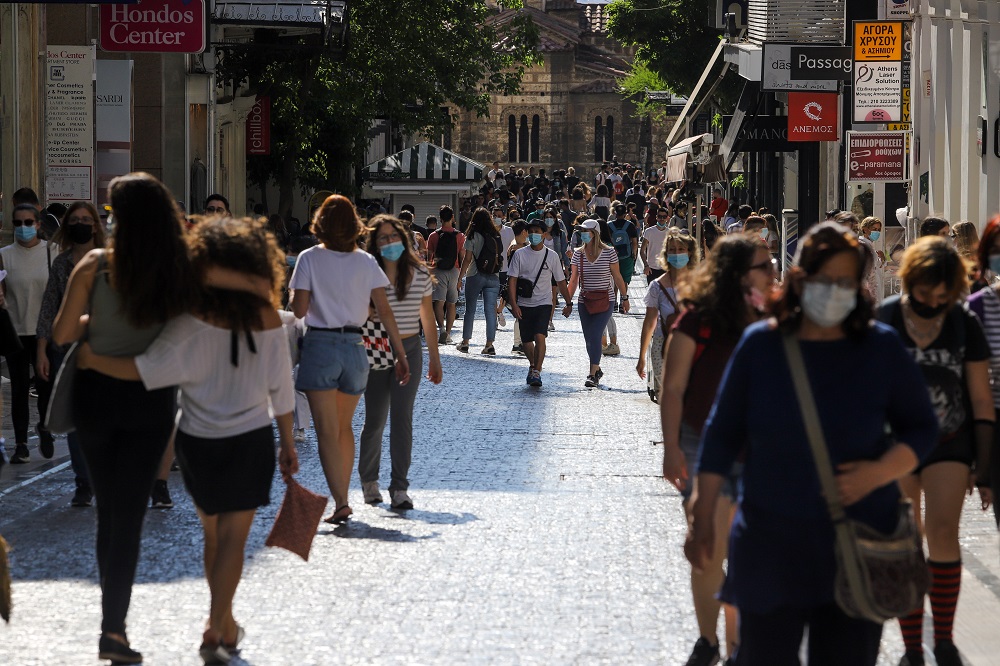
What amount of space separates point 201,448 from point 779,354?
2.48 metres

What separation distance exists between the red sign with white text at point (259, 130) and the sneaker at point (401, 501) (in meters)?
24.4

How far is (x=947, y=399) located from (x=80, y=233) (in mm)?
5090

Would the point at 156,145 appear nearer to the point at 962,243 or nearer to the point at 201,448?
the point at 962,243

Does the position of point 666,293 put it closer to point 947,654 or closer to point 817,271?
point 947,654

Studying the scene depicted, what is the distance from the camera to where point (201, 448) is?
6.15 m

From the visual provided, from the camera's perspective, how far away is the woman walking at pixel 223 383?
241 inches

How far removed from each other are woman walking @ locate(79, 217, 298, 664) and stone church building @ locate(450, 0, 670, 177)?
374ft

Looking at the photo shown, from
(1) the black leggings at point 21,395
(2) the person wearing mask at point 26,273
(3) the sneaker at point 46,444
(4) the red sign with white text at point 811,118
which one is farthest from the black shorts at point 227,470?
(4) the red sign with white text at point 811,118

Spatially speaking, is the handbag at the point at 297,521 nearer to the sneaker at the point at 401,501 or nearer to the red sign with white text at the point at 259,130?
the sneaker at the point at 401,501

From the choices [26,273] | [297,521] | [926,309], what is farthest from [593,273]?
[926,309]

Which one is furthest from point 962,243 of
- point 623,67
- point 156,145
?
point 623,67

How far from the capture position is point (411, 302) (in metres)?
10.1

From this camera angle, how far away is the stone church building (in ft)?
394

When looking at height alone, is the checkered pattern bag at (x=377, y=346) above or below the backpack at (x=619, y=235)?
below
